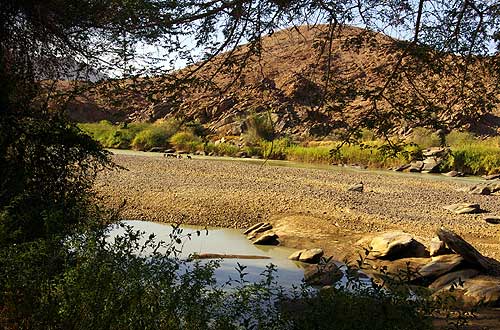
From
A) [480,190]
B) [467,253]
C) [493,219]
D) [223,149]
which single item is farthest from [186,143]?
[467,253]

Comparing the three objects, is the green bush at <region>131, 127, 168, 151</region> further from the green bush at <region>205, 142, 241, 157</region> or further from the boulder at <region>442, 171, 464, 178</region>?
the boulder at <region>442, 171, 464, 178</region>

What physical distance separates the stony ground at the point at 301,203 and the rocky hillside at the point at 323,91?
4.41m

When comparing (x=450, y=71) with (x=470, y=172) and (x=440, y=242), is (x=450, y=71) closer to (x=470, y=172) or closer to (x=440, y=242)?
(x=440, y=242)

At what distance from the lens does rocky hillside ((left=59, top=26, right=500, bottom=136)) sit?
594 centimetres

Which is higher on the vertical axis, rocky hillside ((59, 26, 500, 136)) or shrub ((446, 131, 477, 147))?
rocky hillside ((59, 26, 500, 136))

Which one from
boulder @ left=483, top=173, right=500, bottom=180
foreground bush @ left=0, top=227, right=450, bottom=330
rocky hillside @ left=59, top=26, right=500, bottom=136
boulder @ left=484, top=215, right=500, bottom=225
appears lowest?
boulder @ left=483, top=173, right=500, bottom=180

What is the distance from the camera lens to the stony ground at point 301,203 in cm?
1216

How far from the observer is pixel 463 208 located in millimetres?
15102

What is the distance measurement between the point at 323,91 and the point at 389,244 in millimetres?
4719

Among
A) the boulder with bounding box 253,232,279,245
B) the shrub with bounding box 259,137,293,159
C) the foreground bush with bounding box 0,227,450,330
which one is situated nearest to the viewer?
the foreground bush with bounding box 0,227,450,330

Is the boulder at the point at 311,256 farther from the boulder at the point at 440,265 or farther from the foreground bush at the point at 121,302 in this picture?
the foreground bush at the point at 121,302

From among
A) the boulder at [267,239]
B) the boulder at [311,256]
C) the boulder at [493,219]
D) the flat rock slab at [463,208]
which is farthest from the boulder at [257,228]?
the flat rock slab at [463,208]

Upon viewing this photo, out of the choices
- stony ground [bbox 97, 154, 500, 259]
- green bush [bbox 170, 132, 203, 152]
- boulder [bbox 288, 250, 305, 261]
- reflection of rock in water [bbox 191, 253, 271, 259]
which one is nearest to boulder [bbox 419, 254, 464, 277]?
stony ground [bbox 97, 154, 500, 259]

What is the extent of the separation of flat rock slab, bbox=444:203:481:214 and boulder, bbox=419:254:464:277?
576cm
